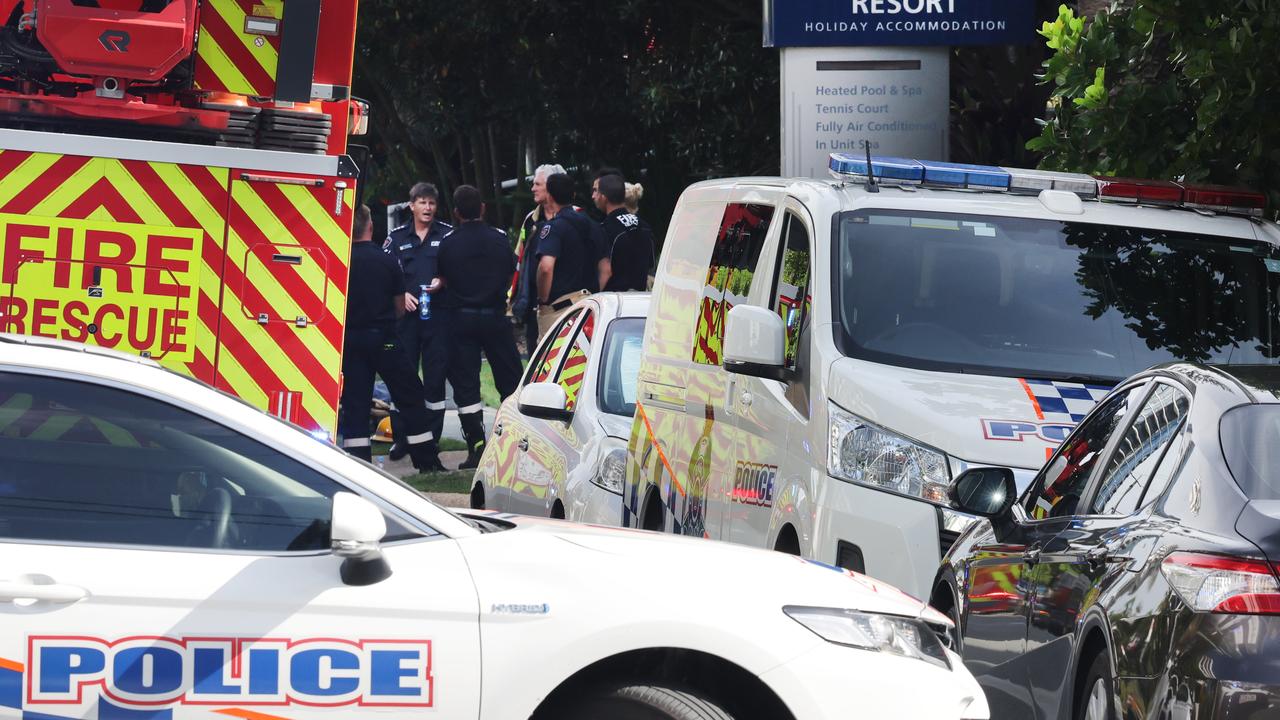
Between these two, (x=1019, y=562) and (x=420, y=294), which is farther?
(x=420, y=294)

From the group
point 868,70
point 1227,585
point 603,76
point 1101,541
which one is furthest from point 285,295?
point 603,76

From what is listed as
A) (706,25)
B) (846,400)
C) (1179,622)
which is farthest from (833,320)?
(706,25)

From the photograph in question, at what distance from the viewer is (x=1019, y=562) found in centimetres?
584

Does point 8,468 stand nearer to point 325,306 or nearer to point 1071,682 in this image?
point 1071,682

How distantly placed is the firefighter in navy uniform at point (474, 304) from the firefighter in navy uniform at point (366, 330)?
0.85 m

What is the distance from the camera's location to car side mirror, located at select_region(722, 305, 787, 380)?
7.41m

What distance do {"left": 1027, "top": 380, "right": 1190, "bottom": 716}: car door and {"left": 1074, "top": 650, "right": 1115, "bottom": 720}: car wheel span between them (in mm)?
73

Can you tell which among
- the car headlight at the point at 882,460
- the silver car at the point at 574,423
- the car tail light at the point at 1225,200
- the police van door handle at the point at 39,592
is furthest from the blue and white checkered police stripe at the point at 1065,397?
the police van door handle at the point at 39,592

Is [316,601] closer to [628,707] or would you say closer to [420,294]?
[628,707]

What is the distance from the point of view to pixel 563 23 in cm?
2092

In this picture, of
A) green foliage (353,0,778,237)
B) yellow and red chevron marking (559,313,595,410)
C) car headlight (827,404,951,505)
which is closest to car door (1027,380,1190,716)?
car headlight (827,404,951,505)

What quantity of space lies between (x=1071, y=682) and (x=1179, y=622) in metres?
0.77

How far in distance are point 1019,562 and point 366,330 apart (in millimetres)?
8534

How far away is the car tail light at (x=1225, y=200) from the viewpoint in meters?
8.05
